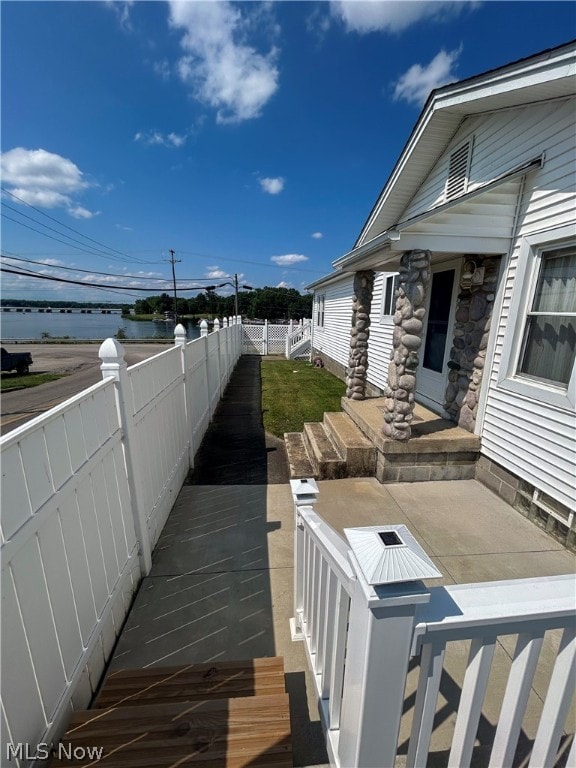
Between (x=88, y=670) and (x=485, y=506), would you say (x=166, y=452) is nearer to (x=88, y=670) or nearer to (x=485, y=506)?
(x=88, y=670)

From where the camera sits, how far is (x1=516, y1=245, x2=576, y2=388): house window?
325 centimetres

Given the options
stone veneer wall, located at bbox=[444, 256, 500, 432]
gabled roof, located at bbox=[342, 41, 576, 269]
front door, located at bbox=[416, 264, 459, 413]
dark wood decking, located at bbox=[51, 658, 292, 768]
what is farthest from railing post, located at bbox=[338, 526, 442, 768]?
front door, located at bbox=[416, 264, 459, 413]

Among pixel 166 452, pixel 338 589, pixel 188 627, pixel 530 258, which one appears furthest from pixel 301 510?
pixel 530 258

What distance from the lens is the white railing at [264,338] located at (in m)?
18.4

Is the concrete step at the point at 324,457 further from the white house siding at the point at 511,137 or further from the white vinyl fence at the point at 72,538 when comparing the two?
the white house siding at the point at 511,137

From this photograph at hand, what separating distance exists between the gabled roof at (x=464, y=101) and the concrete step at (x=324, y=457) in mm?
2758

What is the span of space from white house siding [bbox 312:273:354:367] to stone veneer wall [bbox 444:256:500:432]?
18.8 feet

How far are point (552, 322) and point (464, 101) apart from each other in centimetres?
279

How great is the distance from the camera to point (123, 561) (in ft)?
7.91

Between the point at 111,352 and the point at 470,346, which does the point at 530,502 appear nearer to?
the point at 470,346

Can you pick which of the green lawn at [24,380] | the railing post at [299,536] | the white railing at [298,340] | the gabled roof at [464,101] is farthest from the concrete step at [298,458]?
the white railing at [298,340]

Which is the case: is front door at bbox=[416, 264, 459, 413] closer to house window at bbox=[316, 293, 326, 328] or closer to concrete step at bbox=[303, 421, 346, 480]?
concrete step at bbox=[303, 421, 346, 480]

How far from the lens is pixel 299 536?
2.11 meters

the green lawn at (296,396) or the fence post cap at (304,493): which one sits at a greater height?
the fence post cap at (304,493)
